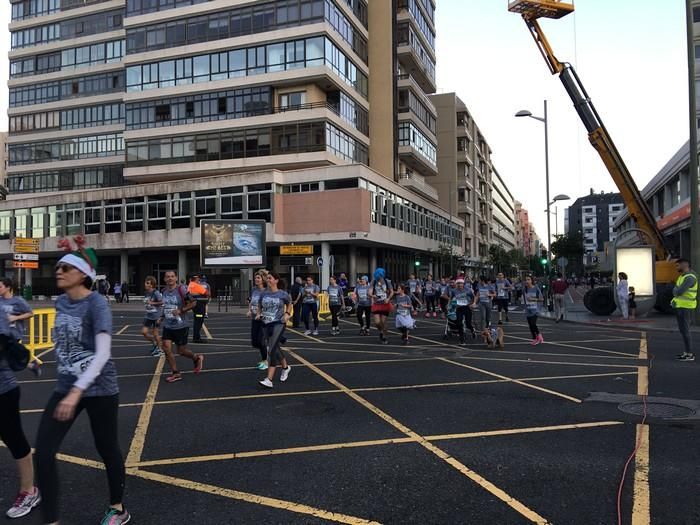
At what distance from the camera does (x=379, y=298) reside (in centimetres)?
1292

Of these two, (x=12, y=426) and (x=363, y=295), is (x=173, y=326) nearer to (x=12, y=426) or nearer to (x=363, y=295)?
(x=12, y=426)

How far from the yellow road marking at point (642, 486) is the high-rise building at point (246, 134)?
28.8m

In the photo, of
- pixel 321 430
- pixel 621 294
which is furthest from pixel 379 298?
pixel 621 294

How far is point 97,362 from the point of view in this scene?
319 cm

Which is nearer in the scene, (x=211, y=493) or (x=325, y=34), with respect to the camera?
(x=211, y=493)

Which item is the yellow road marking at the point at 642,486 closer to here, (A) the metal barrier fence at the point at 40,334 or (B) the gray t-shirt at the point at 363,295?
(A) the metal barrier fence at the point at 40,334

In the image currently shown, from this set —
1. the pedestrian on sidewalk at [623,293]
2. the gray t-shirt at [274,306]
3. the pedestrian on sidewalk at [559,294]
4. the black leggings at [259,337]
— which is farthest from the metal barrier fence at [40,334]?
the pedestrian on sidewalk at [623,293]

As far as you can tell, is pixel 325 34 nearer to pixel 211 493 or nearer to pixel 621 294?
pixel 621 294

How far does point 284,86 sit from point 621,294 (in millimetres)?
28006

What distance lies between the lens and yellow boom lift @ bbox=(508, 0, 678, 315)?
20484mm

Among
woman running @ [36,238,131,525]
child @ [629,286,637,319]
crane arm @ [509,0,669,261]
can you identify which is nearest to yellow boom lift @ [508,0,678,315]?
crane arm @ [509,0,669,261]

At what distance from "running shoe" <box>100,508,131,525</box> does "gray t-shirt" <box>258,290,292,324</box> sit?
4.55 metres

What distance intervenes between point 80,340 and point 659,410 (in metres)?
6.14

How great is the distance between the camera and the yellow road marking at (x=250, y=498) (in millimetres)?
3465
